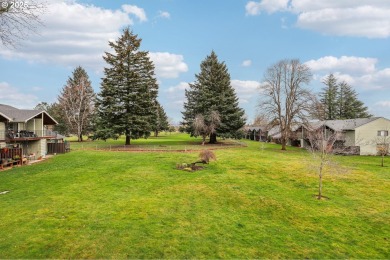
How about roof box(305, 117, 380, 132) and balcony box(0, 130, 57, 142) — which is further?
roof box(305, 117, 380, 132)

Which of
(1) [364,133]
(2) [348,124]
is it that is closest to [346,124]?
(2) [348,124]

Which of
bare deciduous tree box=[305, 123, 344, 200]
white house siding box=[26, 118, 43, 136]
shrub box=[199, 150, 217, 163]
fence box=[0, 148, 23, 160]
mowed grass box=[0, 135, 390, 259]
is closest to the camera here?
mowed grass box=[0, 135, 390, 259]

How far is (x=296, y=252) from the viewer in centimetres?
934

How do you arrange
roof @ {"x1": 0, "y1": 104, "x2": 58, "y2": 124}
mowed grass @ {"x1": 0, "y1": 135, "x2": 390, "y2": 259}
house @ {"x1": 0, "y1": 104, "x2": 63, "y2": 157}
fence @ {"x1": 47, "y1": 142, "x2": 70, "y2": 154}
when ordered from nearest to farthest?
mowed grass @ {"x1": 0, "y1": 135, "x2": 390, "y2": 259}, house @ {"x1": 0, "y1": 104, "x2": 63, "y2": 157}, roof @ {"x1": 0, "y1": 104, "x2": 58, "y2": 124}, fence @ {"x1": 47, "y1": 142, "x2": 70, "y2": 154}

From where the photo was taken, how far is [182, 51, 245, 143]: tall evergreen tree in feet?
153

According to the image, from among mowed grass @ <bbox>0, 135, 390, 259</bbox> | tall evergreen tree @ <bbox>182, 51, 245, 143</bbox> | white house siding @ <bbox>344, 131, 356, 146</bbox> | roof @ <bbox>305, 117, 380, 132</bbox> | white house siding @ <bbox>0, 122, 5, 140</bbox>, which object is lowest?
mowed grass @ <bbox>0, 135, 390, 259</bbox>

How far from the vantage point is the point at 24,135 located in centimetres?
2831

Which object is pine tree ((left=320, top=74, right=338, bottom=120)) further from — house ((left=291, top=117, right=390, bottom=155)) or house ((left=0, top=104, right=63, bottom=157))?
house ((left=0, top=104, right=63, bottom=157))

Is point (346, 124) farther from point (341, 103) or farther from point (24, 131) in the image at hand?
point (24, 131)

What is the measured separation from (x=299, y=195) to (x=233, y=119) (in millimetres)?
31553

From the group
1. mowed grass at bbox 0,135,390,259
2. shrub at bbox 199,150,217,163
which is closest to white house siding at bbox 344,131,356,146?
mowed grass at bbox 0,135,390,259

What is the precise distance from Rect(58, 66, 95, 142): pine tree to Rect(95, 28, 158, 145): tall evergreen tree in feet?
64.5

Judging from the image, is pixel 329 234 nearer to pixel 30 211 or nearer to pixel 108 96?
pixel 30 211

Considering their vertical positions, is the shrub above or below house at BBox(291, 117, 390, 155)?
below
